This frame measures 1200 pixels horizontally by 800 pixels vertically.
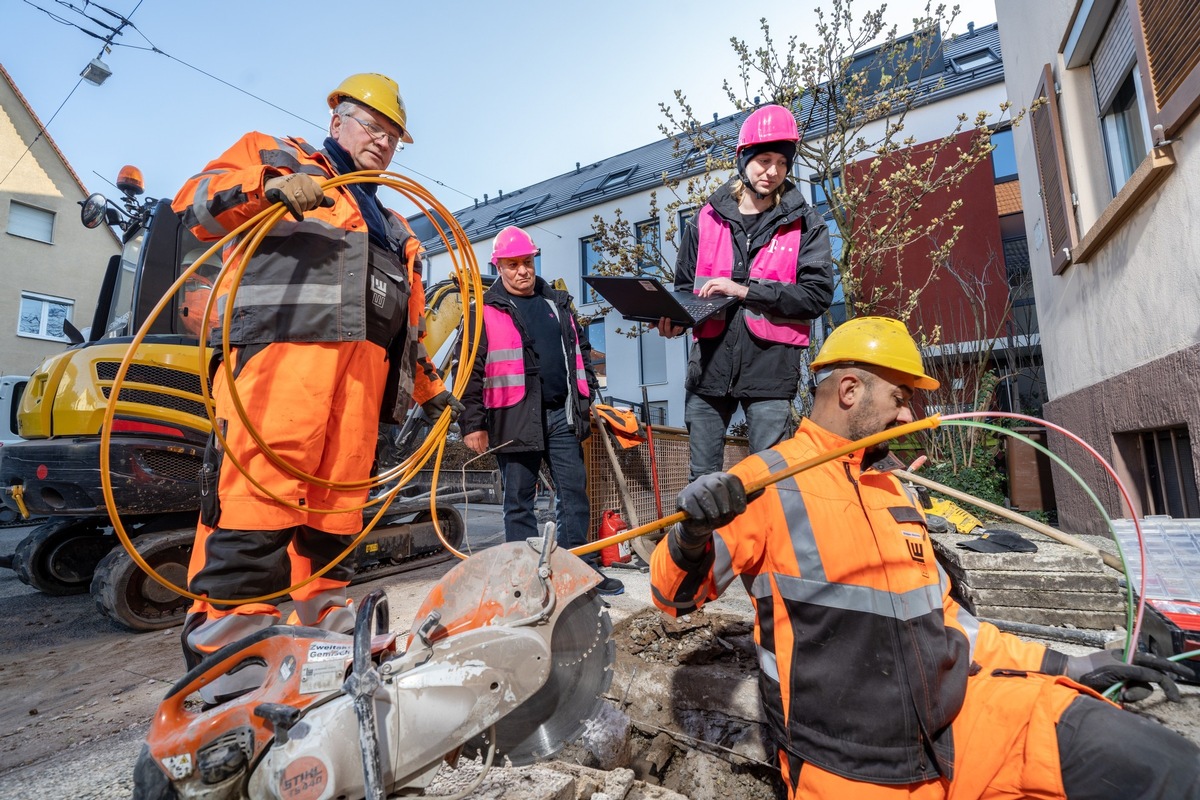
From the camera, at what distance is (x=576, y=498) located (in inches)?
133

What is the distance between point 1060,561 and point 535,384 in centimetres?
258

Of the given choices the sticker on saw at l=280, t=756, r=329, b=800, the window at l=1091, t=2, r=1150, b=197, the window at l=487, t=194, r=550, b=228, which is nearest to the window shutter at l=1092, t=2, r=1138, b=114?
the window at l=1091, t=2, r=1150, b=197

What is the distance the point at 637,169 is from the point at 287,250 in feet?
57.1

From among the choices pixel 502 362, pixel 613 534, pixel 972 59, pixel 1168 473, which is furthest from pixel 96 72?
pixel 972 59

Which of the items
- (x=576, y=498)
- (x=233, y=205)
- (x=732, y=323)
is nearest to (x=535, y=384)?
(x=576, y=498)

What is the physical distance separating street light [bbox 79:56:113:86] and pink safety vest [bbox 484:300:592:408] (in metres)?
8.94

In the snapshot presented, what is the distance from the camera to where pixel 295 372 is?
181 cm

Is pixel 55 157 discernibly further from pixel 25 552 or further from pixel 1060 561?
pixel 1060 561

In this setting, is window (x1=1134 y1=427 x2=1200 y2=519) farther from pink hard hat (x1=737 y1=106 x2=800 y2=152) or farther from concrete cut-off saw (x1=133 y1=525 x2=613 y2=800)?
concrete cut-off saw (x1=133 y1=525 x2=613 y2=800)

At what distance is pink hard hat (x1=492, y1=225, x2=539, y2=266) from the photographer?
11.7ft

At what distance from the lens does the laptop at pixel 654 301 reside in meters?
2.59

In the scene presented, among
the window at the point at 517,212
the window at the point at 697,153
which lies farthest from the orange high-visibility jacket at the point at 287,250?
the window at the point at 517,212

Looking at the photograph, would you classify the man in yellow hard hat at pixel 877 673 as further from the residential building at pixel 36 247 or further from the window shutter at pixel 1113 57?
the residential building at pixel 36 247

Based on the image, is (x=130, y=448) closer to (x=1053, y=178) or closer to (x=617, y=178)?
(x=1053, y=178)
